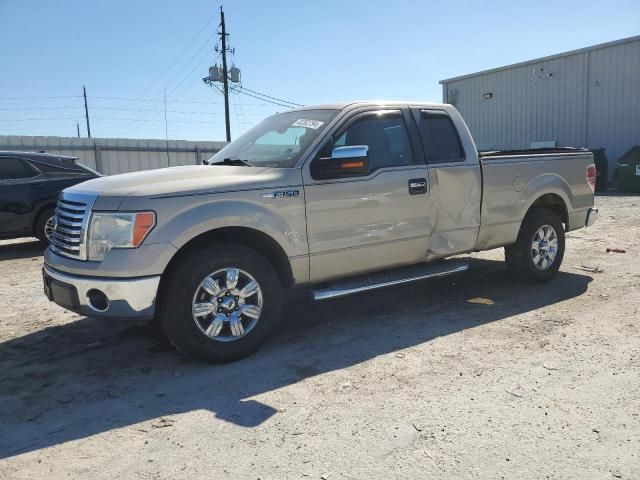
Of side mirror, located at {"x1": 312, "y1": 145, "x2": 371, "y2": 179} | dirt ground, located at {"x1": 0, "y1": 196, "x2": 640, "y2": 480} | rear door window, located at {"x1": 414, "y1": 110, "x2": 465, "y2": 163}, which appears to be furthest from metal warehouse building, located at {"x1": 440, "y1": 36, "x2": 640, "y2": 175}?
side mirror, located at {"x1": 312, "y1": 145, "x2": 371, "y2": 179}

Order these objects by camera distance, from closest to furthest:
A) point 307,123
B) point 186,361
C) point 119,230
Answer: point 119,230 → point 186,361 → point 307,123

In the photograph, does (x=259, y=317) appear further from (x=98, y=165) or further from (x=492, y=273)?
(x=98, y=165)

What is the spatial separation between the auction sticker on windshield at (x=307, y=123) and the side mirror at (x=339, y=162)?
0.40 meters

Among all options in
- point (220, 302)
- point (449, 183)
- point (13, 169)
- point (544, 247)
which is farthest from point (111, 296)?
point (13, 169)

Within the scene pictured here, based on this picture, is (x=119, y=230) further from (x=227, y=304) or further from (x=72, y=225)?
(x=227, y=304)

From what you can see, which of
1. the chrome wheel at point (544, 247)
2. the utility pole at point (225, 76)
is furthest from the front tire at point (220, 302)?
the utility pole at point (225, 76)

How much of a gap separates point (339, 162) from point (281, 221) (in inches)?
26.5

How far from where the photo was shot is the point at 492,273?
22.3 ft

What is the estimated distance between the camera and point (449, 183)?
201 inches

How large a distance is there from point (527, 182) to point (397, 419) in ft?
12.1

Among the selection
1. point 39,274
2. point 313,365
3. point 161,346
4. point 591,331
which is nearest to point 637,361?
point 591,331

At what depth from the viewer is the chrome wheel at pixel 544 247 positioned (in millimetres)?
6068

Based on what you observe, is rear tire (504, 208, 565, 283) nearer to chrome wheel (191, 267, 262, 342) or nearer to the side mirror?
the side mirror

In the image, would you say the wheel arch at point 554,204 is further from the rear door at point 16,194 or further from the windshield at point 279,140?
the rear door at point 16,194
